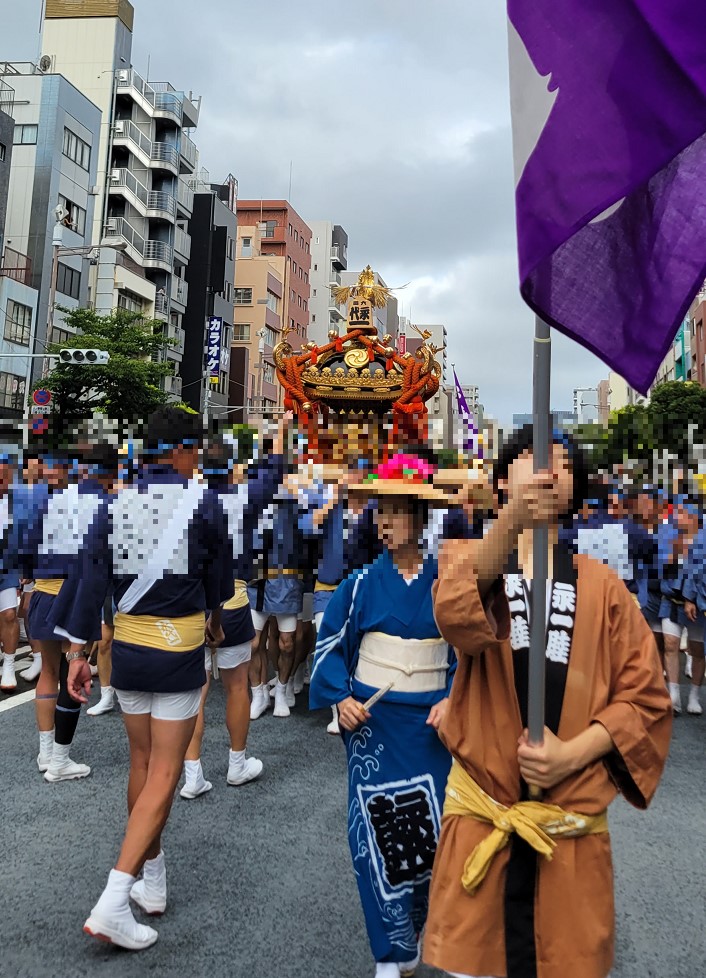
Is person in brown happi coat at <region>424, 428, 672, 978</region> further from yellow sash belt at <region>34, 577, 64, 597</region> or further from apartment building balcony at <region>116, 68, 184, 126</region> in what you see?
apartment building balcony at <region>116, 68, 184, 126</region>

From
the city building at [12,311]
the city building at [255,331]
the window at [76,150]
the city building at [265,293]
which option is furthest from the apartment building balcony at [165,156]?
the city building at [255,331]

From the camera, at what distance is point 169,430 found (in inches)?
144

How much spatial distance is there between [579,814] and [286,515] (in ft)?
12.7

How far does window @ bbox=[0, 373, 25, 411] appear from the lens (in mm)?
30000

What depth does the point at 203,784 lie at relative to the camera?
188 inches

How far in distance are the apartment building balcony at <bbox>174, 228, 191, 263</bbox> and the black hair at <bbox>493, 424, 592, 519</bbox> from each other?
44.0 m

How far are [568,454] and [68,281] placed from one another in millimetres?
35437

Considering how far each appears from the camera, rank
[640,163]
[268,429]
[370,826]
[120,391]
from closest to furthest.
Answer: [640,163], [370,826], [268,429], [120,391]

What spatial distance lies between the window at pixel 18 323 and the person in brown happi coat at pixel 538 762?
31.6 m

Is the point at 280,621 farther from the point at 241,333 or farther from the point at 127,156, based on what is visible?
the point at 241,333

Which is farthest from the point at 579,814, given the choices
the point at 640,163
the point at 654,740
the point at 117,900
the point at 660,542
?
the point at 660,542

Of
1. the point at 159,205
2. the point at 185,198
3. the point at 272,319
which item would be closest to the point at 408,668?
the point at 159,205

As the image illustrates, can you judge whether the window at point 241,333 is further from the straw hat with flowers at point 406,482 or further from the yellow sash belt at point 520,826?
the yellow sash belt at point 520,826

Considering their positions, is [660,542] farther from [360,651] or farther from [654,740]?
A: [654,740]
